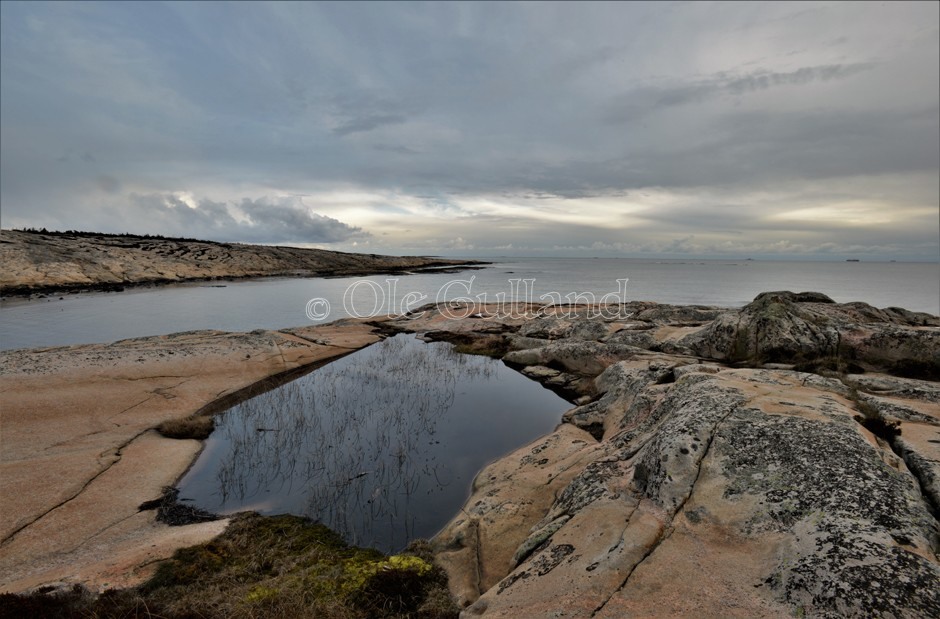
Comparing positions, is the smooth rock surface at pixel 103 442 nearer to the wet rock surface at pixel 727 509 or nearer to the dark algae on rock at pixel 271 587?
the dark algae on rock at pixel 271 587

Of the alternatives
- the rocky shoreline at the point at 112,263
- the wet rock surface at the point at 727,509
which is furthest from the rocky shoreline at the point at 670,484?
the rocky shoreline at the point at 112,263

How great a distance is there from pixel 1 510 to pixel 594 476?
11.7 m

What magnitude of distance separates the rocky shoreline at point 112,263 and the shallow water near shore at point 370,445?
169ft

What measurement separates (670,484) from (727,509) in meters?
0.78

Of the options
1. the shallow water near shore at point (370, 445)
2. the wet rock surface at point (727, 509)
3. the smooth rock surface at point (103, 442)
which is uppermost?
the wet rock surface at point (727, 509)

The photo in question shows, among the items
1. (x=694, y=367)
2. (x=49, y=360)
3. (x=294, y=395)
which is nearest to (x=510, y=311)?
(x=294, y=395)

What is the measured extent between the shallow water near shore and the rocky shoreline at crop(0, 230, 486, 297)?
5161 centimetres

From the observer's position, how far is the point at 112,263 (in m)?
63.5

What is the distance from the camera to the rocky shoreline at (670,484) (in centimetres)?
442

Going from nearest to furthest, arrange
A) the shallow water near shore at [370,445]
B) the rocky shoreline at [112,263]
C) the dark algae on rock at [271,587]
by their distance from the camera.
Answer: the dark algae on rock at [271,587], the shallow water near shore at [370,445], the rocky shoreline at [112,263]

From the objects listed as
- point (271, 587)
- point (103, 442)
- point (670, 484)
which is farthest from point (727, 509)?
point (103, 442)

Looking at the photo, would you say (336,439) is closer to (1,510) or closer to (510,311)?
(1,510)

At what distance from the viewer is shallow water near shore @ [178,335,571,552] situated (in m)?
9.77

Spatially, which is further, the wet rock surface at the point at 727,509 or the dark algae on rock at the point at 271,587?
the dark algae on rock at the point at 271,587
